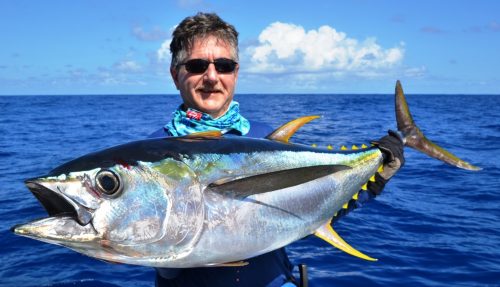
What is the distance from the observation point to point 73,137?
22.5 m

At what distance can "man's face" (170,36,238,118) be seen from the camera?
314cm

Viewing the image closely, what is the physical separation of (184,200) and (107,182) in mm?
368

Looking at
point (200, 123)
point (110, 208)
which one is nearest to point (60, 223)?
point (110, 208)

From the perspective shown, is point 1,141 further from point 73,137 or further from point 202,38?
point 202,38

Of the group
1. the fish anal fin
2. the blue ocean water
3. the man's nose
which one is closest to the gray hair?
the man's nose

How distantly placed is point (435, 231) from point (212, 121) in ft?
21.8

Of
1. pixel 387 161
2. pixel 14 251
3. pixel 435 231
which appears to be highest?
pixel 387 161

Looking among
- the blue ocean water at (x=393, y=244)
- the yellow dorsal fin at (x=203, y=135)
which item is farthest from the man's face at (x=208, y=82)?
the blue ocean water at (x=393, y=244)

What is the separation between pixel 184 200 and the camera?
2.11 meters

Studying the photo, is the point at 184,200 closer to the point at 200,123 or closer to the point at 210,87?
the point at 200,123

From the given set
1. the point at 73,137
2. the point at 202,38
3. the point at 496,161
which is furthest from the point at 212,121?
the point at 73,137

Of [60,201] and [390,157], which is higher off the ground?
[390,157]

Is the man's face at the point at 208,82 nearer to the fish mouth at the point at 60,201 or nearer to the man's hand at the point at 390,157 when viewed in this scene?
the man's hand at the point at 390,157

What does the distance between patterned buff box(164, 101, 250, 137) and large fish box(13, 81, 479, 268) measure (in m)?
0.60
